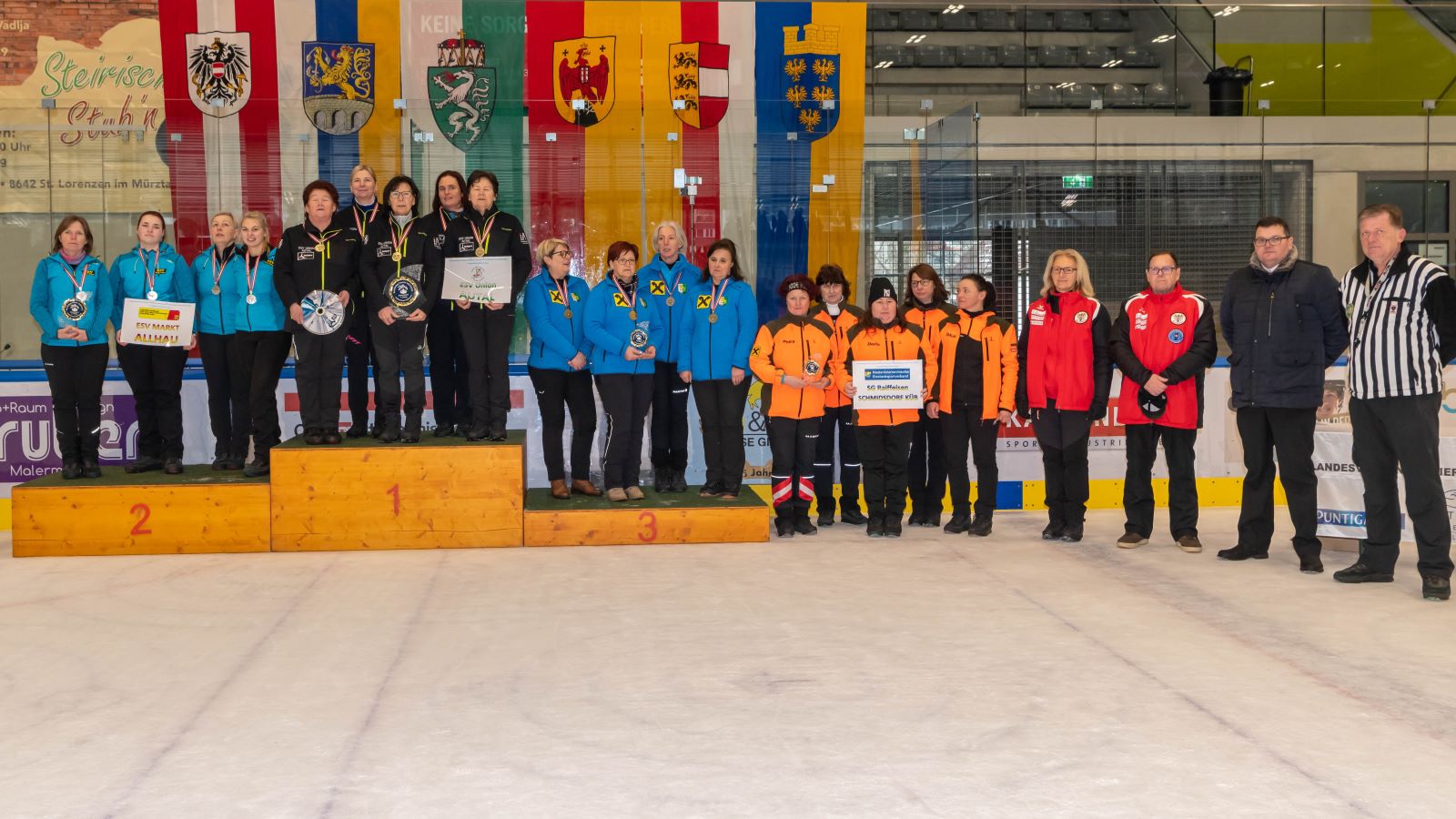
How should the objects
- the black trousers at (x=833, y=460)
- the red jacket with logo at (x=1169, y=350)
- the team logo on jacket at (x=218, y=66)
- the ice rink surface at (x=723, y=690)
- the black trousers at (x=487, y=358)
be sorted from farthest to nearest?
the team logo on jacket at (x=218, y=66) → the black trousers at (x=833, y=460) → the black trousers at (x=487, y=358) → the red jacket with logo at (x=1169, y=350) → the ice rink surface at (x=723, y=690)

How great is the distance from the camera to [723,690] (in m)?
3.78

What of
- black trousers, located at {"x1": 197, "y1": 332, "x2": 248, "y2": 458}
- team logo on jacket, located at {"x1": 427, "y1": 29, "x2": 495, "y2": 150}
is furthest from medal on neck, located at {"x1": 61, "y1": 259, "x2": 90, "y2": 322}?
team logo on jacket, located at {"x1": 427, "y1": 29, "x2": 495, "y2": 150}

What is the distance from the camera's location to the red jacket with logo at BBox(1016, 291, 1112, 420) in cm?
664

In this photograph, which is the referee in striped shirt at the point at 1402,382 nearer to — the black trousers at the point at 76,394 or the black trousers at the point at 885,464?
the black trousers at the point at 885,464

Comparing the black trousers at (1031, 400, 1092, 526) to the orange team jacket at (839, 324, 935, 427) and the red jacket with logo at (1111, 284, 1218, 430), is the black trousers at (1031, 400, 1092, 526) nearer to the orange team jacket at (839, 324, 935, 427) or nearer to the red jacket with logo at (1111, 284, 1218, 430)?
the red jacket with logo at (1111, 284, 1218, 430)

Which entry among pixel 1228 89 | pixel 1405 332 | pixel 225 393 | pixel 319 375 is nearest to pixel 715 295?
pixel 319 375

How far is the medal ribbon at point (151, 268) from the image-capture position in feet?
22.8

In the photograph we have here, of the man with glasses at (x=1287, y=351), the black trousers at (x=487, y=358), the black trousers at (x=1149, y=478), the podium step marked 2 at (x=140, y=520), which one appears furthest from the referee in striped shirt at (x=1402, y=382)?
the podium step marked 2 at (x=140, y=520)

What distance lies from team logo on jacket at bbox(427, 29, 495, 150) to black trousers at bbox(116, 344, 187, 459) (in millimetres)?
2436

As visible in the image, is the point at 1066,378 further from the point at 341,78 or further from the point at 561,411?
the point at 341,78

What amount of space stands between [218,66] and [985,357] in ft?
19.4

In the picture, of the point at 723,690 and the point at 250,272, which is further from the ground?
the point at 250,272

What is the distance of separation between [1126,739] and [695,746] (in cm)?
117

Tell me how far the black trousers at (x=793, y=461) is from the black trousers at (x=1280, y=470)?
90.4 inches
